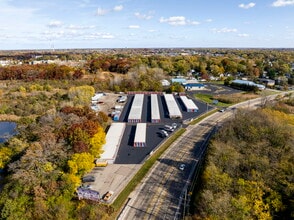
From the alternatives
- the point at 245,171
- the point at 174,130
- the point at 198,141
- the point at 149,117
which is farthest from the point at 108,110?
the point at 245,171

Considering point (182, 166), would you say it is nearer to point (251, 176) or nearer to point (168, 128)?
point (251, 176)

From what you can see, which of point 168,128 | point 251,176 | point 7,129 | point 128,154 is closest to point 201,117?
point 168,128

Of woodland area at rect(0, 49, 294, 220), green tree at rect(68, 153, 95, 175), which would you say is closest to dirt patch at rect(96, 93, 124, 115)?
woodland area at rect(0, 49, 294, 220)

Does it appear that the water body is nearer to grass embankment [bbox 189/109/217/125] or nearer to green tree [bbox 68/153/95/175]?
green tree [bbox 68/153/95/175]

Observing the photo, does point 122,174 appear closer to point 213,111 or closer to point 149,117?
point 149,117

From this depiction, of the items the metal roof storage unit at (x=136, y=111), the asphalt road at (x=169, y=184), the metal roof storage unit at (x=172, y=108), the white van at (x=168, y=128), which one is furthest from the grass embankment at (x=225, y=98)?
the asphalt road at (x=169, y=184)

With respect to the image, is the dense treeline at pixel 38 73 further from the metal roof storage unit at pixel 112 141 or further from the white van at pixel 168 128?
the white van at pixel 168 128
